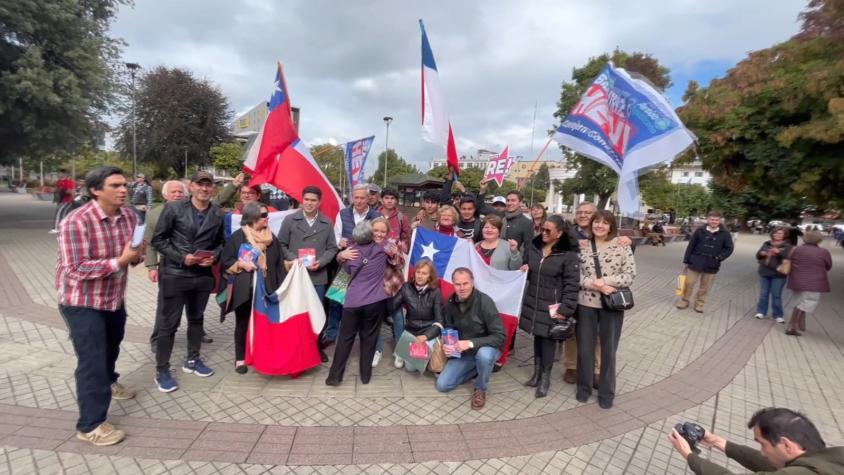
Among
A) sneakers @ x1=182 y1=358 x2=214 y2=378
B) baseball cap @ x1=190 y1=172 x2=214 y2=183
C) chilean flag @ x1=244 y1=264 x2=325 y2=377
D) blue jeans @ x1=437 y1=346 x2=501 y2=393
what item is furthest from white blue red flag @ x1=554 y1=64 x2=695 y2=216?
sneakers @ x1=182 y1=358 x2=214 y2=378

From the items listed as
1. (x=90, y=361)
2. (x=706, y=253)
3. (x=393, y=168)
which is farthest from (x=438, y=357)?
(x=393, y=168)

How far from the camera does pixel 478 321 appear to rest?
409 cm

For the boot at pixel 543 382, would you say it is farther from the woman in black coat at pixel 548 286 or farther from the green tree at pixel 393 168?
the green tree at pixel 393 168

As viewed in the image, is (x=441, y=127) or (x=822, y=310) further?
(x=822, y=310)

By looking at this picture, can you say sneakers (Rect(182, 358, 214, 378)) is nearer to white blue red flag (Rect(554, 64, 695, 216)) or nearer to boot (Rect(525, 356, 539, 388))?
boot (Rect(525, 356, 539, 388))

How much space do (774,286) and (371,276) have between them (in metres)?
8.08

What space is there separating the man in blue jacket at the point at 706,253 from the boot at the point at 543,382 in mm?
5695

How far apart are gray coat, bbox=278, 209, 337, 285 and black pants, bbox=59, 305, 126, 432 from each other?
1.71 metres

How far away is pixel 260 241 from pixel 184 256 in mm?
666

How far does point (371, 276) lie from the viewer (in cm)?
414

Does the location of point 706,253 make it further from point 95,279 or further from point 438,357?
point 95,279

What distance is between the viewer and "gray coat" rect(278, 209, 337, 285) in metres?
4.43

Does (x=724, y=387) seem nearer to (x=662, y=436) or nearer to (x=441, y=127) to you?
(x=662, y=436)

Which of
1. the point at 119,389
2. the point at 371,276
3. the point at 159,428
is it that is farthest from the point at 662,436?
the point at 119,389
